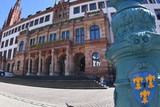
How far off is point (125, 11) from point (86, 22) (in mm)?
22557

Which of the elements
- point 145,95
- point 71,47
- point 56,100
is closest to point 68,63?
point 71,47

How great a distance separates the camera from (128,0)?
2.63 m

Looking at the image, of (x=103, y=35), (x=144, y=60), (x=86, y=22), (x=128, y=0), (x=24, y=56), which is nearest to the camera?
(x=144, y=60)

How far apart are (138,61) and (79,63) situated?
23.4m

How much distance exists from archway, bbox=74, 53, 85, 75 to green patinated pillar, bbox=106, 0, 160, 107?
22.0 m

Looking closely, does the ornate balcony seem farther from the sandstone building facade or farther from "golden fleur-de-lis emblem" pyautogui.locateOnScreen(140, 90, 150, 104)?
"golden fleur-de-lis emblem" pyautogui.locateOnScreen(140, 90, 150, 104)

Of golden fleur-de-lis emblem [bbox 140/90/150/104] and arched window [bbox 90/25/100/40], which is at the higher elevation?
arched window [bbox 90/25/100/40]

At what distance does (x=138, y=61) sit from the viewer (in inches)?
78.3

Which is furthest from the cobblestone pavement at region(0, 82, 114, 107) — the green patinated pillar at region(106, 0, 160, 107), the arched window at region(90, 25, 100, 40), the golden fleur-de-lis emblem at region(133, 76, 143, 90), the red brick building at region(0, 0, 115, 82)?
the arched window at region(90, 25, 100, 40)

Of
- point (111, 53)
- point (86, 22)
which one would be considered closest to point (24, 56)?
point (86, 22)

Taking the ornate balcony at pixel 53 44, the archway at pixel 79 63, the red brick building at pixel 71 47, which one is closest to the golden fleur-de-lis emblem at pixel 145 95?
the red brick building at pixel 71 47

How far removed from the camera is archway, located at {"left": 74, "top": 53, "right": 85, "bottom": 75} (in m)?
24.2

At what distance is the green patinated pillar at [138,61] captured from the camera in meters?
1.80

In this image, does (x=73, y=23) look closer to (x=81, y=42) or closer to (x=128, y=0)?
(x=81, y=42)
